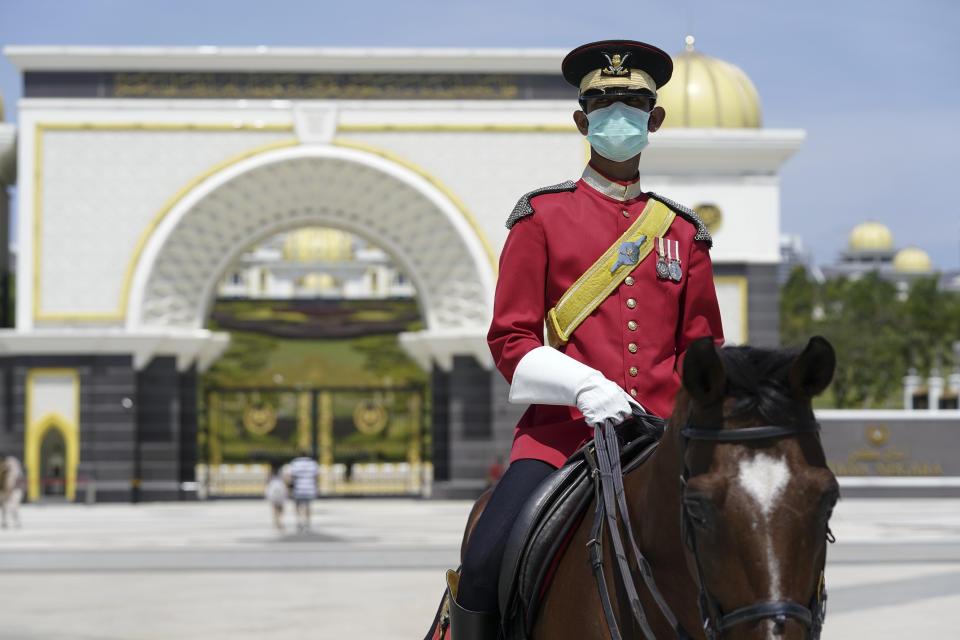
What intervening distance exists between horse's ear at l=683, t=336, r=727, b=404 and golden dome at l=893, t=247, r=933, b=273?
4640 inches

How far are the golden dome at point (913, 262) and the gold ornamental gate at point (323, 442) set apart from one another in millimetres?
79725

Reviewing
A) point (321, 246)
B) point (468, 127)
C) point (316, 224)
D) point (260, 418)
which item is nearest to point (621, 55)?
point (468, 127)

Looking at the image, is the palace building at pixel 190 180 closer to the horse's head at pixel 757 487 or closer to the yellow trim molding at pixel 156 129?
the yellow trim molding at pixel 156 129

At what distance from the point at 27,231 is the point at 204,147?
14.2ft

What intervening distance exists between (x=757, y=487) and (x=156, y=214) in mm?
28849

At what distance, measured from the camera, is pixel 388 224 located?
105ft

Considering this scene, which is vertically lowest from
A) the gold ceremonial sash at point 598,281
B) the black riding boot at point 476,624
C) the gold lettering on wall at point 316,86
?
the black riding boot at point 476,624

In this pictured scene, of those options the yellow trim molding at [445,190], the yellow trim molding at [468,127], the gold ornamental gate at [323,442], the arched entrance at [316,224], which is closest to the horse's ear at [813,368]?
the arched entrance at [316,224]

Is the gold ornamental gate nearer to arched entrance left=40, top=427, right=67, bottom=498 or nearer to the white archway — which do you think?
the white archway

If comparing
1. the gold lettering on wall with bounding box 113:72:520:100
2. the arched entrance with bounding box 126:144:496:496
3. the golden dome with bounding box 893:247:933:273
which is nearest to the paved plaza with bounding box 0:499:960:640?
the arched entrance with bounding box 126:144:496:496

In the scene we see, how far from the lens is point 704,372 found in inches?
109

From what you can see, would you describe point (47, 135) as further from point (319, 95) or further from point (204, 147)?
point (319, 95)

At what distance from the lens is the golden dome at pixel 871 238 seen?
395 feet

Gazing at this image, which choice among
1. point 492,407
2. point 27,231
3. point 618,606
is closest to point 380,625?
point 618,606
